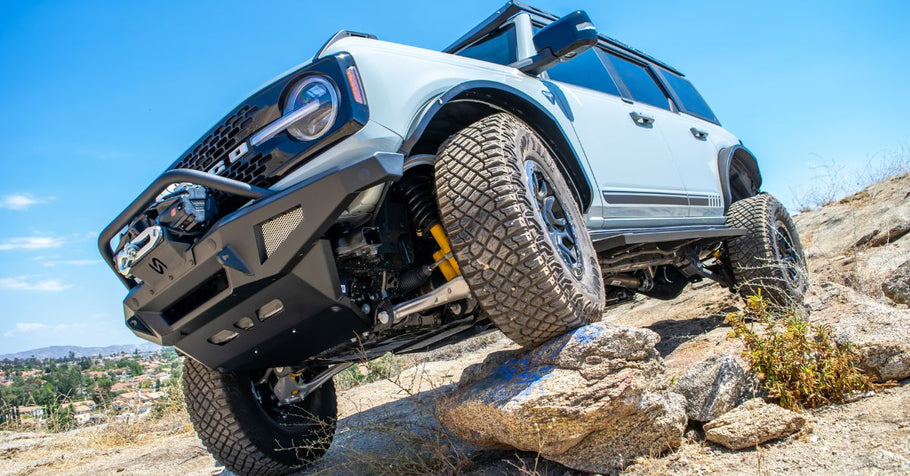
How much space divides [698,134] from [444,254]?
10.8 feet

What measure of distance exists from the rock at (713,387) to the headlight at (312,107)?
186 cm

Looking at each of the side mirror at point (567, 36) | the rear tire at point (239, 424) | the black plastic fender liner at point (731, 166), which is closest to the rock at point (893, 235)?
the black plastic fender liner at point (731, 166)

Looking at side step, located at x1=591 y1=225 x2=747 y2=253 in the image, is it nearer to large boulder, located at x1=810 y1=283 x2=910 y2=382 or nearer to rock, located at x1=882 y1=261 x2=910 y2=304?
large boulder, located at x1=810 y1=283 x2=910 y2=382

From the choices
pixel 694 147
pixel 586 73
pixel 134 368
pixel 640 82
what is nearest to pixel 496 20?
pixel 586 73

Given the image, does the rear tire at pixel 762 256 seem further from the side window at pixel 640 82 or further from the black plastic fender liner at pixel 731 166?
the side window at pixel 640 82

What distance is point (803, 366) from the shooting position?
8.80 feet

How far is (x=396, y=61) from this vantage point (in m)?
2.49

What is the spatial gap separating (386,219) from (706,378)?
156 cm

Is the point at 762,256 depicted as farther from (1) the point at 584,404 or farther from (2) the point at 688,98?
(1) the point at 584,404

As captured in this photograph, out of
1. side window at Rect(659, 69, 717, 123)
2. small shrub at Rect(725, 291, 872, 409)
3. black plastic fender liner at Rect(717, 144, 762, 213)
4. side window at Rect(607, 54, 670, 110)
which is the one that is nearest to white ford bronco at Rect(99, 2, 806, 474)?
small shrub at Rect(725, 291, 872, 409)

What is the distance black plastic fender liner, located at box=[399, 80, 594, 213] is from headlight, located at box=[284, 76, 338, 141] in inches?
23.3

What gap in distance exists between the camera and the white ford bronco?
2.18 meters

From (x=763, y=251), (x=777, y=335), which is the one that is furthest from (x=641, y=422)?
(x=763, y=251)

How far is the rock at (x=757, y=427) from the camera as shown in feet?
7.65
